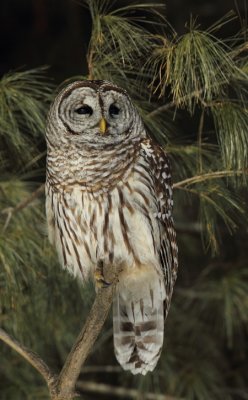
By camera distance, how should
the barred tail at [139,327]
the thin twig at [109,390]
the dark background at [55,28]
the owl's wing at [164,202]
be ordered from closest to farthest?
the owl's wing at [164,202] < the barred tail at [139,327] < the thin twig at [109,390] < the dark background at [55,28]

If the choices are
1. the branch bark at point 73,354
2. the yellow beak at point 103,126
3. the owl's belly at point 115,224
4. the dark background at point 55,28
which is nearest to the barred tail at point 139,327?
the owl's belly at point 115,224

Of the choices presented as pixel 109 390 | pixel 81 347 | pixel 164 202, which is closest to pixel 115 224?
pixel 164 202

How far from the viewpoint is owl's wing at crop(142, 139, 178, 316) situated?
3660mm

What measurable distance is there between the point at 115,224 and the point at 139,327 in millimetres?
511

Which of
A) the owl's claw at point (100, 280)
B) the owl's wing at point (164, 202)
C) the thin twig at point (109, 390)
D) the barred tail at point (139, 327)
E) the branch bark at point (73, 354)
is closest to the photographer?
the branch bark at point (73, 354)

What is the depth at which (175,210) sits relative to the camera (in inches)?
195

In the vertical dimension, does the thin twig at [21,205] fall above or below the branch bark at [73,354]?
above

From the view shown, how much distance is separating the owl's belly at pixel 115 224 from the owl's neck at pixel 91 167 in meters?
0.03

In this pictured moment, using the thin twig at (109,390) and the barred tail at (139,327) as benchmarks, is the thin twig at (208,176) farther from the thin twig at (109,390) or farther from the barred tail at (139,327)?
the thin twig at (109,390)

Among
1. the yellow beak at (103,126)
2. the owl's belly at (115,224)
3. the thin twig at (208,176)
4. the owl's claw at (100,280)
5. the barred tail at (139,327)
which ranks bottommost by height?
the barred tail at (139,327)

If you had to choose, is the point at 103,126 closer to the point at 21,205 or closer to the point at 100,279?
the point at 100,279

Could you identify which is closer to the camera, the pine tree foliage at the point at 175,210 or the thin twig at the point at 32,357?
the thin twig at the point at 32,357

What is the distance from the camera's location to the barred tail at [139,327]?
3.84m

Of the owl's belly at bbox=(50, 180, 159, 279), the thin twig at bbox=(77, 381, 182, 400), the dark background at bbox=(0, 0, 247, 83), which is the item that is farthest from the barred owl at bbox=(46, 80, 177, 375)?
the dark background at bbox=(0, 0, 247, 83)
